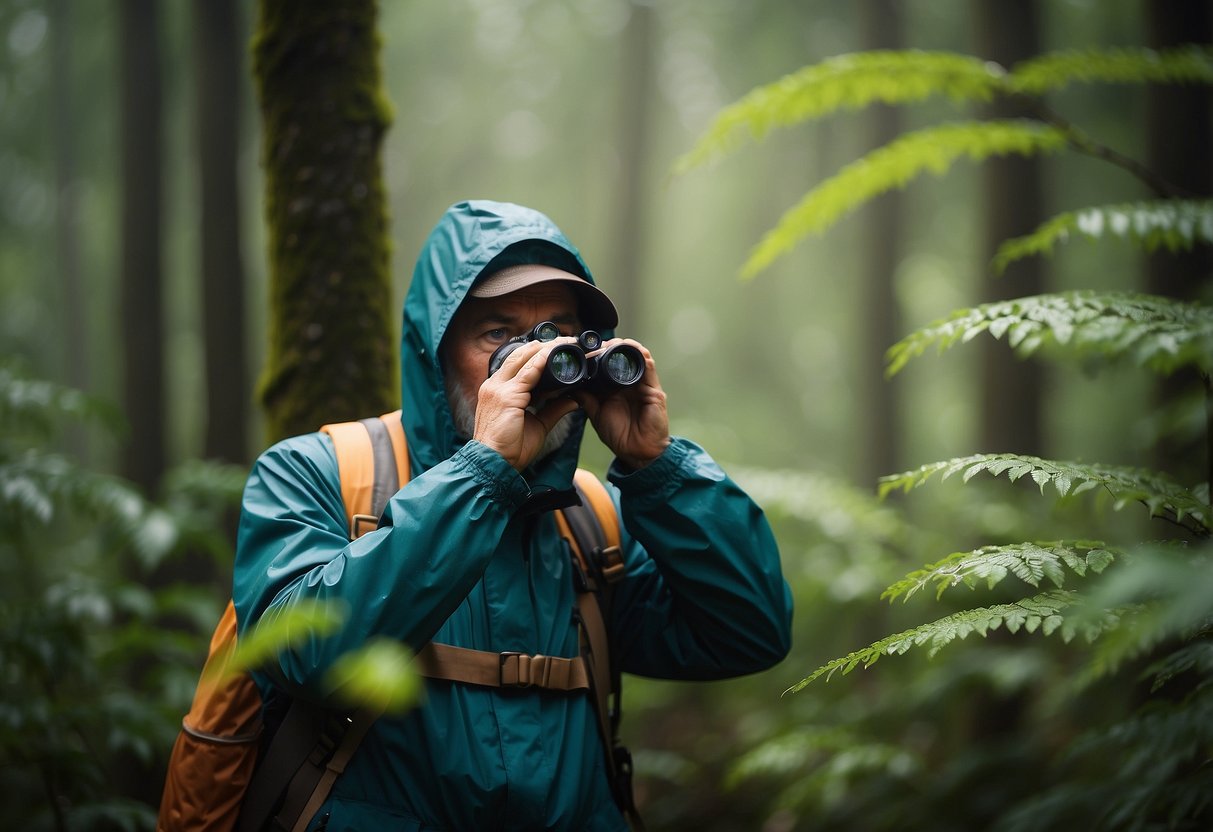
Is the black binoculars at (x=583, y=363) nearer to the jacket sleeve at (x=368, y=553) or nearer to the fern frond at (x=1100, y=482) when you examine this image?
the jacket sleeve at (x=368, y=553)

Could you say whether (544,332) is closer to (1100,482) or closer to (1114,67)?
(1100,482)

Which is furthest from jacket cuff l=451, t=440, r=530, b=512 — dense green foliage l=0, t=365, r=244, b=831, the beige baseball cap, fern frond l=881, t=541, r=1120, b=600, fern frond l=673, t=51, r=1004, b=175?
dense green foliage l=0, t=365, r=244, b=831

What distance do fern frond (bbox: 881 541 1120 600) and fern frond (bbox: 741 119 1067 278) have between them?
145cm

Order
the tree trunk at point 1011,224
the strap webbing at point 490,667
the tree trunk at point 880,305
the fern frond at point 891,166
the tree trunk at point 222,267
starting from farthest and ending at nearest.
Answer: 1. the tree trunk at point 880,305
2. the tree trunk at point 222,267
3. the tree trunk at point 1011,224
4. the fern frond at point 891,166
5. the strap webbing at point 490,667

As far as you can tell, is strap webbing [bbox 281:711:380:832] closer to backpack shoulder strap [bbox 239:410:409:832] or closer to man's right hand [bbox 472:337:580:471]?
backpack shoulder strap [bbox 239:410:409:832]

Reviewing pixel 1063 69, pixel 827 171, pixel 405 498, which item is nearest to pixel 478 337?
pixel 405 498

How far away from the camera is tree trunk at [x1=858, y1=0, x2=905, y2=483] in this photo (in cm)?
934

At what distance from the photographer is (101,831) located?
133 inches

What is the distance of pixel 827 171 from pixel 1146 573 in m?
15.9

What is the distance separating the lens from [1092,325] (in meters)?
2.19

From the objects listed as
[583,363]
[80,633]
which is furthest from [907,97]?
[80,633]

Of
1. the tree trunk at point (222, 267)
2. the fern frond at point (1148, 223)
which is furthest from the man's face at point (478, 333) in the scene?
the tree trunk at point (222, 267)

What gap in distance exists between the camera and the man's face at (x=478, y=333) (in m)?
2.47

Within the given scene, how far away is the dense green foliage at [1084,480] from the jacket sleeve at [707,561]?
21 cm
